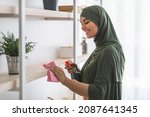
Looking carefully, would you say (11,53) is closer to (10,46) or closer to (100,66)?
(10,46)

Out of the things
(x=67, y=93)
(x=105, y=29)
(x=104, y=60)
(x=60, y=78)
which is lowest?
(x=67, y=93)

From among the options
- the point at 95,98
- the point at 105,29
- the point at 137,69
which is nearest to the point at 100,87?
the point at 95,98

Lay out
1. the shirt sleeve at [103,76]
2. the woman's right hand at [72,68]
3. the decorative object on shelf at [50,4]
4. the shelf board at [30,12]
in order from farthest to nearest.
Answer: the decorative object on shelf at [50,4], the woman's right hand at [72,68], the shirt sleeve at [103,76], the shelf board at [30,12]

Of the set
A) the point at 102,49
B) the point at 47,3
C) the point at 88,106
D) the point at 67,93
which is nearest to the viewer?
the point at 88,106

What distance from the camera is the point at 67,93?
3.23 meters

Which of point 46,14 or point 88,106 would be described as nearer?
point 88,106

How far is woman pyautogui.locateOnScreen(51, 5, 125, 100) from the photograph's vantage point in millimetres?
1641

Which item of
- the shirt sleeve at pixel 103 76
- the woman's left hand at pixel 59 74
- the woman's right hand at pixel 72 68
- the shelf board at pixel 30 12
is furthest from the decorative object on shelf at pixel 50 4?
the shirt sleeve at pixel 103 76

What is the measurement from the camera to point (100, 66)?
1.66 meters

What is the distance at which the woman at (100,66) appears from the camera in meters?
1.64

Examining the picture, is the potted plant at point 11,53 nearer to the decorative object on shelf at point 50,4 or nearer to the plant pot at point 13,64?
Result: the plant pot at point 13,64

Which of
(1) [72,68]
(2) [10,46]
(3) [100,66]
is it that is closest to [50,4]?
(1) [72,68]

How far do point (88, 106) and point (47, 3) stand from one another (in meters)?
0.92

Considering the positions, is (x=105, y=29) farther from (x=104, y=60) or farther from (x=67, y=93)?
(x=67, y=93)
